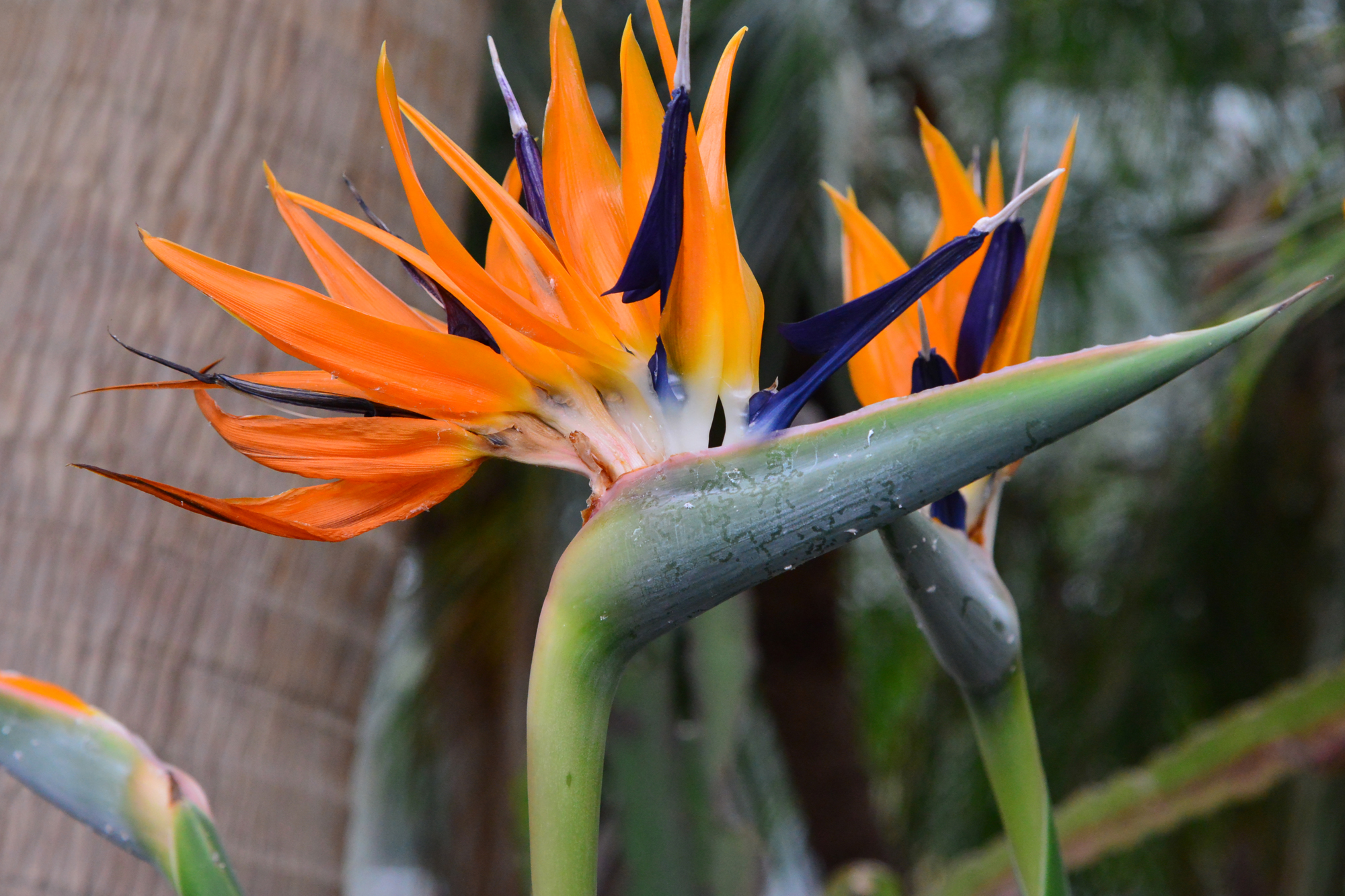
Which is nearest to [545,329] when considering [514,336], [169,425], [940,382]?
[514,336]

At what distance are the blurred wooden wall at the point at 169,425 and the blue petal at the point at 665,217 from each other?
1.43 feet

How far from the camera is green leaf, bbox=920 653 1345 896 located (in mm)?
698

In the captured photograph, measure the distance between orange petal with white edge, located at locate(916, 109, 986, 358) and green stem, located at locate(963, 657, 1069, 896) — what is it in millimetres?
99

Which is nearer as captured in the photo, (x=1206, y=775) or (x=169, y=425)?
(x=169, y=425)

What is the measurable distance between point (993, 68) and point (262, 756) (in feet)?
5.14

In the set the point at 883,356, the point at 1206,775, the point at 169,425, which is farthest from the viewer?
the point at 1206,775

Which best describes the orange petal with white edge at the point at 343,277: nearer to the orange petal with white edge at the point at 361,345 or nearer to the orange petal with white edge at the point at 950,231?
the orange petal with white edge at the point at 361,345

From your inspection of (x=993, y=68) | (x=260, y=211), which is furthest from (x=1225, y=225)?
(x=260, y=211)

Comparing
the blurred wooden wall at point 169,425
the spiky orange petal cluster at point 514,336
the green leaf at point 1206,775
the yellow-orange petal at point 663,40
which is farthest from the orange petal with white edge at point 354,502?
the green leaf at point 1206,775

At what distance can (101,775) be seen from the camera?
10.0 inches

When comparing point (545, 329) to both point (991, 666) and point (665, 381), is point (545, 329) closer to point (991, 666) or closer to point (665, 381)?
point (665, 381)

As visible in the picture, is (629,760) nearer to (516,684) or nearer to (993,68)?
(516,684)

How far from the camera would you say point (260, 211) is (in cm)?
63

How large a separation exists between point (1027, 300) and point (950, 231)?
0.16ft
